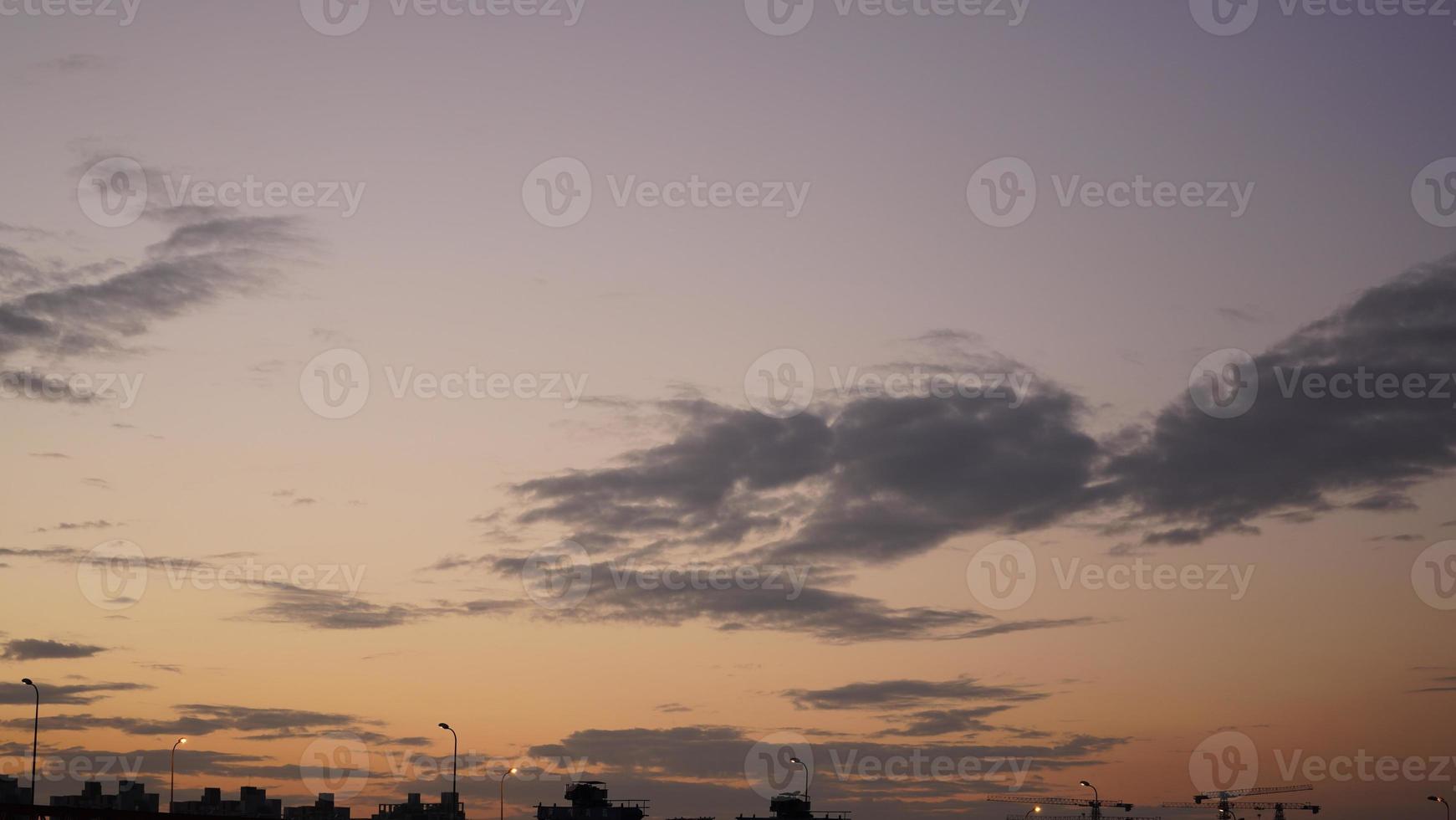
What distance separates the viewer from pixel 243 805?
551 feet

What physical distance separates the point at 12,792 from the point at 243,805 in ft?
77.0

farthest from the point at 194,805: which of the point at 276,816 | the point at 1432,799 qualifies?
the point at 1432,799

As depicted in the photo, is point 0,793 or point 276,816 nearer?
point 0,793

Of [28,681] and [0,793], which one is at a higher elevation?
[28,681]

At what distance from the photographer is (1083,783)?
151125 millimetres

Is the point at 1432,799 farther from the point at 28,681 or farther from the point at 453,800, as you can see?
the point at 28,681

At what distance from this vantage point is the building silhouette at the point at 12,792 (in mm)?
155875

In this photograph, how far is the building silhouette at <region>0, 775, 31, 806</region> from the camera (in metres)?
156

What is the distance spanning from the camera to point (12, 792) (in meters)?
159

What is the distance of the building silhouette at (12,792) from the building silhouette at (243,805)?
1716 centimetres

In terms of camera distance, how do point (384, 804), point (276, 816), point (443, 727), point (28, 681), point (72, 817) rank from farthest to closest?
1. point (384, 804)
2. point (276, 816)
3. point (72, 817)
4. point (443, 727)
5. point (28, 681)

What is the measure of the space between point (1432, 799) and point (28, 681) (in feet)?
418

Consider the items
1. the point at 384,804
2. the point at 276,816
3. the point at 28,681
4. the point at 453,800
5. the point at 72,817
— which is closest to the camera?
the point at 28,681

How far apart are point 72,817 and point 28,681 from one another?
106 ft
